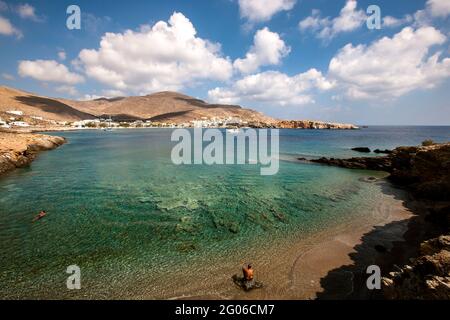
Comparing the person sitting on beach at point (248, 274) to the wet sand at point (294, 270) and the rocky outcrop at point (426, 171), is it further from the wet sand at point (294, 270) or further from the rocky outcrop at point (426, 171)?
the rocky outcrop at point (426, 171)

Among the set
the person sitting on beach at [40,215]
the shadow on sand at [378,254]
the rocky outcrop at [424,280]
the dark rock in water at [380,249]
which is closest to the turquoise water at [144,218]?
the person sitting on beach at [40,215]

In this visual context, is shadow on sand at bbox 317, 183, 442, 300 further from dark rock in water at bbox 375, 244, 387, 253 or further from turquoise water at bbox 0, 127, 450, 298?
turquoise water at bbox 0, 127, 450, 298

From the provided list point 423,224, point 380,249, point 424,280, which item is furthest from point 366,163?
point 424,280

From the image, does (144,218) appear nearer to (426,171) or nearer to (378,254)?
(378,254)

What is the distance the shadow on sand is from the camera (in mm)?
11661

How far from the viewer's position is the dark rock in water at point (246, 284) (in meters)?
11.9

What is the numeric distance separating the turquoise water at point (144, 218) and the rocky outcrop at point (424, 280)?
8044mm

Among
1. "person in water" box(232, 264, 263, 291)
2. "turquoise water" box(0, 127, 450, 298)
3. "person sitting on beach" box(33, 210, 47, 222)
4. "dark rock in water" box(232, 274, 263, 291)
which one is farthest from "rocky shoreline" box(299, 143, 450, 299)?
"person sitting on beach" box(33, 210, 47, 222)

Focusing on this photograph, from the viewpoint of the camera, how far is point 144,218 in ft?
68.3

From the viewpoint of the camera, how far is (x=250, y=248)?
1597 cm

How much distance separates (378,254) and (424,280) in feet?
20.8

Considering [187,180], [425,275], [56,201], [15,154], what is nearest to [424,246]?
[425,275]

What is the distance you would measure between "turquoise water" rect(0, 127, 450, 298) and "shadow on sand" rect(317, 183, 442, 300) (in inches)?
132

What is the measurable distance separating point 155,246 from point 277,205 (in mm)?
13019
